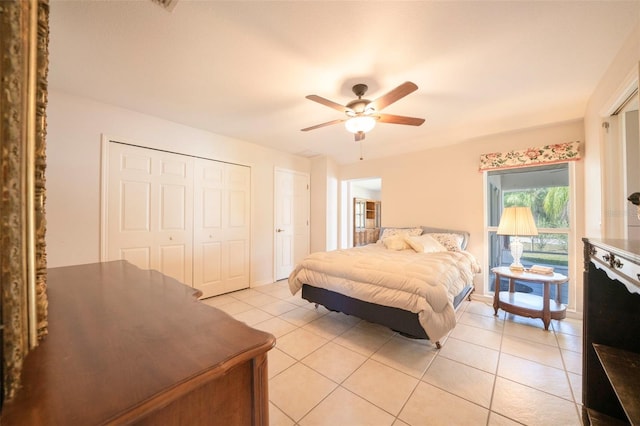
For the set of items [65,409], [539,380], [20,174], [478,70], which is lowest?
[539,380]

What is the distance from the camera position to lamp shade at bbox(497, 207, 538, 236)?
2.52m

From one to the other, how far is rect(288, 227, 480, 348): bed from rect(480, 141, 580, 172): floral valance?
1.23m

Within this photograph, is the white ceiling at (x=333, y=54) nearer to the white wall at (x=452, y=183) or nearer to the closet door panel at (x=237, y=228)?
the white wall at (x=452, y=183)

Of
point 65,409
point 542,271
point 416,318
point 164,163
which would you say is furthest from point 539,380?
point 164,163

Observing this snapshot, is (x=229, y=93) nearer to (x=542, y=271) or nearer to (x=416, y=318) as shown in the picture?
(x=416, y=318)

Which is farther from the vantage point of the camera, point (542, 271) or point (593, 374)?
Answer: point (542, 271)

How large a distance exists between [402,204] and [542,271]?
192 cm

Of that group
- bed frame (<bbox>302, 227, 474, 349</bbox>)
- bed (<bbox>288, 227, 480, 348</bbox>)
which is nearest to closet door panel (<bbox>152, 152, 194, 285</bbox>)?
bed (<bbox>288, 227, 480, 348</bbox>)

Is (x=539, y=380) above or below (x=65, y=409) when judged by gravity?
below

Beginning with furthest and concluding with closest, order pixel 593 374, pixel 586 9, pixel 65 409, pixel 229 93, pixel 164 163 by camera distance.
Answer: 1. pixel 164 163
2. pixel 229 93
3. pixel 586 9
4. pixel 593 374
5. pixel 65 409

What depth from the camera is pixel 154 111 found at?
106 inches

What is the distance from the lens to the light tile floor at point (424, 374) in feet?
4.58

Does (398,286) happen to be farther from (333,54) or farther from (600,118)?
(600,118)

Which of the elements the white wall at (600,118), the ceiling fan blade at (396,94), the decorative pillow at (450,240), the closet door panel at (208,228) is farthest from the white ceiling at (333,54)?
the decorative pillow at (450,240)
